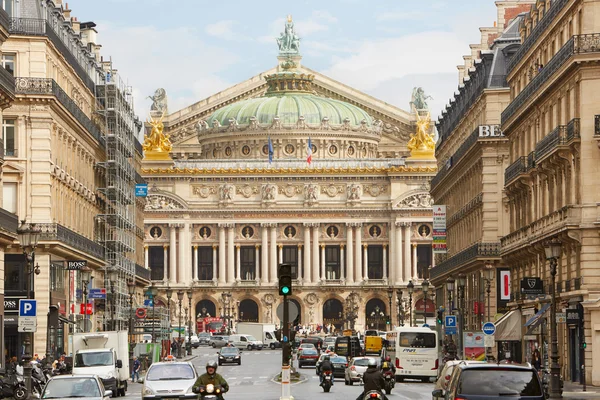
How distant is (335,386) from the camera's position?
77688 mm

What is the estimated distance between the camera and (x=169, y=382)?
5000 cm

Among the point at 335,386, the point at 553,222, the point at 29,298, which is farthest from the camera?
the point at 335,386

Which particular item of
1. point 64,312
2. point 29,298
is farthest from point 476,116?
point 29,298

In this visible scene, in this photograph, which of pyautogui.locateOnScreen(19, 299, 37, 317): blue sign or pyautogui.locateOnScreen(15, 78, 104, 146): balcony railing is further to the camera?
pyautogui.locateOnScreen(15, 78, 104, 146): balcony railing

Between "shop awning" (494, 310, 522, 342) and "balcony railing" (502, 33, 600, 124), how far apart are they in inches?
423

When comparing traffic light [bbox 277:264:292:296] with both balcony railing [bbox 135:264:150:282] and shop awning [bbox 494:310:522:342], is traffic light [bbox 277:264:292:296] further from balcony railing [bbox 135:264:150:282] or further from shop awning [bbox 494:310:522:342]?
balcony railing [bbox 135:264:150:282]

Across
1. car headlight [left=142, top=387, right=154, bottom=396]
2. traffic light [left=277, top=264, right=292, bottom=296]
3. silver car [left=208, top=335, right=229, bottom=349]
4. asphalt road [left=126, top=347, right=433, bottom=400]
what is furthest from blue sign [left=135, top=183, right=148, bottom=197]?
traffic light [left=277, top=264, right=292, bottom=296]

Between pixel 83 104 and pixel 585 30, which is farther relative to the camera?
pixel 83 104

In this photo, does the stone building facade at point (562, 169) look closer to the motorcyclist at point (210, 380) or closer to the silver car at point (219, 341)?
the motorcyclist at point (210, 380)

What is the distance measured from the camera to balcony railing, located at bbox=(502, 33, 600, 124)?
65.9 metres

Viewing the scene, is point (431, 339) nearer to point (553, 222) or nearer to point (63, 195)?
point (553, 222)

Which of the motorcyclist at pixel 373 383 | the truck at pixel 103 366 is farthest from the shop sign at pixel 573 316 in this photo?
the motorcyclist at pixel 373 383

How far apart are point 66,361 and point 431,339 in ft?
62.0

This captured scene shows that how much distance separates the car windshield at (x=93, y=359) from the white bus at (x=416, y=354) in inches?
823
